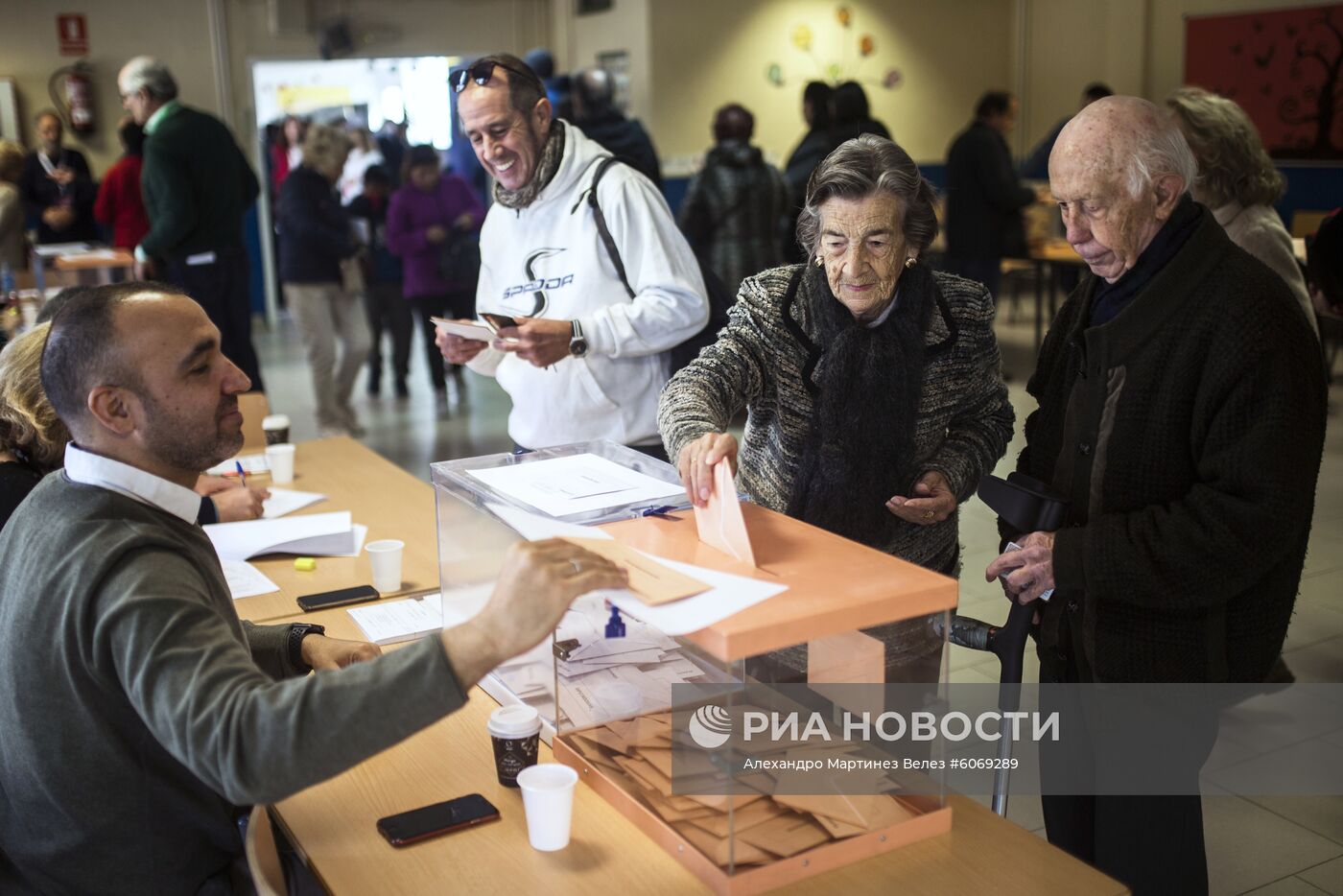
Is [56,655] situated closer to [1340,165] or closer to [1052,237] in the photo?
[1052,237]

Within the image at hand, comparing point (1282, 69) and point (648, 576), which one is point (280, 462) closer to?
point (648, 576)

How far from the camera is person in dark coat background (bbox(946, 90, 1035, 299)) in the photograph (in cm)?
804

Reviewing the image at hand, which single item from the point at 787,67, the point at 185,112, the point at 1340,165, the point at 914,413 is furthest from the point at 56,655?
the point at 787,67

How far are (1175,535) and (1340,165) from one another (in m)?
9.02

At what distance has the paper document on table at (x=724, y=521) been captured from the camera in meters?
1.58

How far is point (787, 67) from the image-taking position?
37.3 ft

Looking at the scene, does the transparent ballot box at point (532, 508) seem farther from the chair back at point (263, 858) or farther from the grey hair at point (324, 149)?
the grey hair at point (324, 149)

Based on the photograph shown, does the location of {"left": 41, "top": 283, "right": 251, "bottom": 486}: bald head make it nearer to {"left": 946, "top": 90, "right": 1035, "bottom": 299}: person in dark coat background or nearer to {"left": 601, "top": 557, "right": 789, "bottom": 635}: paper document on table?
{"left": 601, "top": 557, "right": 789, "bottom": 635}: paper document on table

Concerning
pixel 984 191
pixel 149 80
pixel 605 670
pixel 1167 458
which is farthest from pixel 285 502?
pixel 984 191

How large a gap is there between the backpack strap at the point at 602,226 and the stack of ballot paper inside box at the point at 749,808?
1.29 m

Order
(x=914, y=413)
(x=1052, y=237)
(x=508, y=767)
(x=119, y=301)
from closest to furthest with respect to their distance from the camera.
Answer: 1. (x=119, y=301)
2. (x=508, y=767)
3. (x=914, y=413)
4. (x=1052, y=237)

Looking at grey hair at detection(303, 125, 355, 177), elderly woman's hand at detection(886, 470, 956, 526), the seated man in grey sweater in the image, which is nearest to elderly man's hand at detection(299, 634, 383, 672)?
the seated man in grey sweater

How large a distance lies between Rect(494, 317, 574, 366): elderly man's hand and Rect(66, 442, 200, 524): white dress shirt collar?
3.58ft

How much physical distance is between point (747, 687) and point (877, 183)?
84 centimetres
